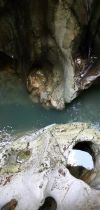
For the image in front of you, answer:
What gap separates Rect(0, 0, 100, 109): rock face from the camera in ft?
15.4

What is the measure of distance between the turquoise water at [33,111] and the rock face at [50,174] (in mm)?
1293

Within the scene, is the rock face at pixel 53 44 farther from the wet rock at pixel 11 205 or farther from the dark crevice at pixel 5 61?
the wet rock at pixel 11 205

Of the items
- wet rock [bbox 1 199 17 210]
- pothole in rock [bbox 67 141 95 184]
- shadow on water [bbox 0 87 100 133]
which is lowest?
shadow on water [bbox 0 87 100 133]

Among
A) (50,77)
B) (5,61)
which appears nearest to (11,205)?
(50,77)

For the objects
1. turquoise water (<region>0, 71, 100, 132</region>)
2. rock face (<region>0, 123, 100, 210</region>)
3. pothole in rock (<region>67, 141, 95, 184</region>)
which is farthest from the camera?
turquoise water (<region>0, 71, 100, 132</region>)

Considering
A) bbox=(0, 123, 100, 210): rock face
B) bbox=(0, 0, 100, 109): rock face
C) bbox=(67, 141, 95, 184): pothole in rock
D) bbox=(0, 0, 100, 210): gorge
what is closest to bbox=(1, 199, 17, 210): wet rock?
bbox=(0, 123, 100, 210): rock face

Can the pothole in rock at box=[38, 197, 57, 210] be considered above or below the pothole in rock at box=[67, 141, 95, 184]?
below

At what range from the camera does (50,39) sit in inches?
196

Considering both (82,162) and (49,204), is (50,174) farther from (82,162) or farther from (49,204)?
(82,162)

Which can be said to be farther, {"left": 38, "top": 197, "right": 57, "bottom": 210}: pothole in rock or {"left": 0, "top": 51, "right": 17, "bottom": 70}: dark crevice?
{"left": 0, "top": 51, "right": 17, "bottom": 70}: dark crevice

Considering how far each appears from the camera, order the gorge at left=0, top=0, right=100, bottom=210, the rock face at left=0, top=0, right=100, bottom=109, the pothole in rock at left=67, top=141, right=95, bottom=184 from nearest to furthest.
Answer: the pothole in rock at left=67, top=141, right=95, bottom=184, the gorge at left=0, top=0, right=100, bottom=210, the rock face at left=0, top=0, right=100, bottom=109

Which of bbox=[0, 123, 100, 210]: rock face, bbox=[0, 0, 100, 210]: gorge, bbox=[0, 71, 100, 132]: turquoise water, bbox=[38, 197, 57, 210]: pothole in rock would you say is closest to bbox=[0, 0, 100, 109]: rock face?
bbox=[0, 0, 100, 210]: gorge

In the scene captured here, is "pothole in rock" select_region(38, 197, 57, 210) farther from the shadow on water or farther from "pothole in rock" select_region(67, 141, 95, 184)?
the shadow on water

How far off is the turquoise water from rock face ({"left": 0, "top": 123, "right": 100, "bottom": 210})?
1293mm
